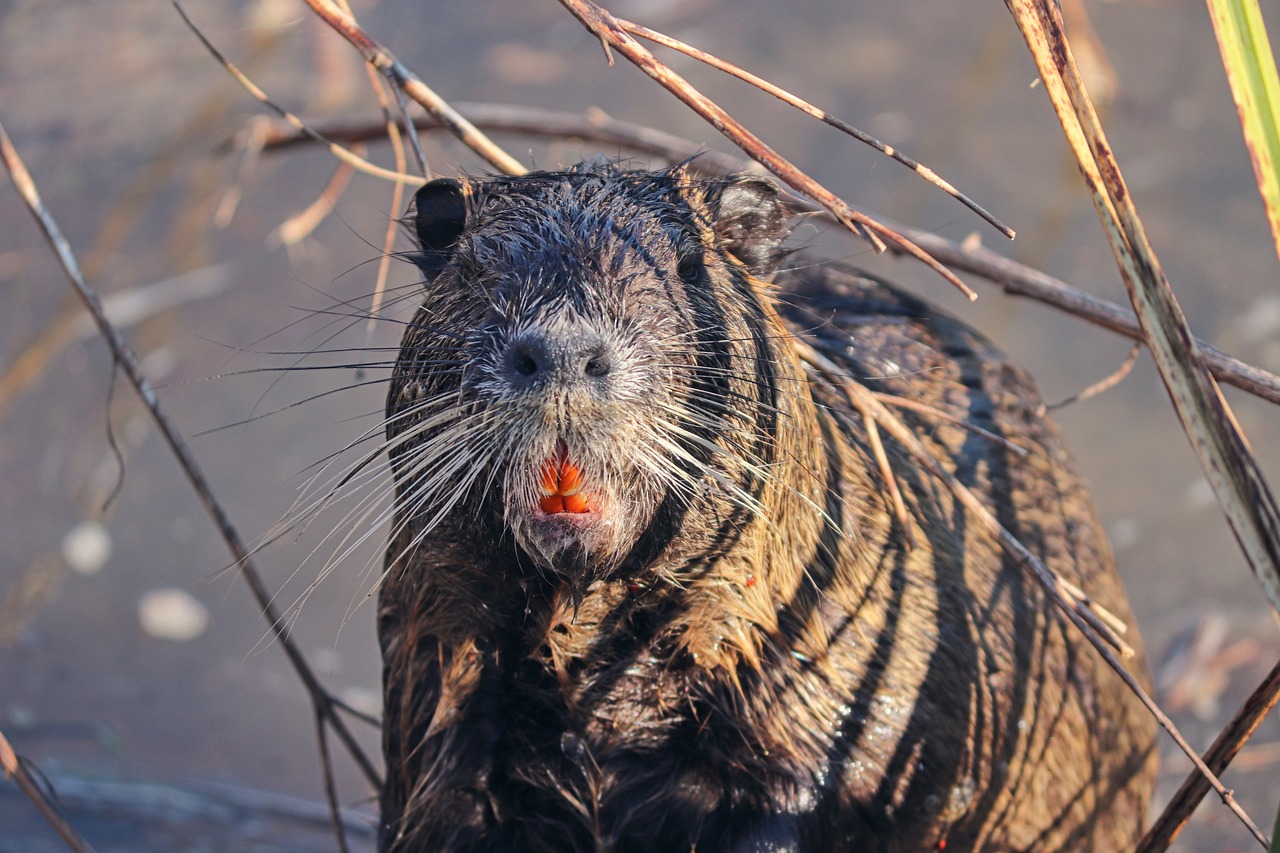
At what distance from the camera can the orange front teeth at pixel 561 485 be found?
2.03 meters

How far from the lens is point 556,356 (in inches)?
75.3

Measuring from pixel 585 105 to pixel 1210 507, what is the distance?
3854 mm

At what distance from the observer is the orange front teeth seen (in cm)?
203

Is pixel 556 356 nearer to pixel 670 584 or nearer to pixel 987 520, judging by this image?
pixel 670 584

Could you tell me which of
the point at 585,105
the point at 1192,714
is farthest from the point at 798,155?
the point at 1192,714

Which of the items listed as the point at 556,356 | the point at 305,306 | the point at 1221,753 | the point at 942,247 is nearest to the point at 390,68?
the point at 556,356

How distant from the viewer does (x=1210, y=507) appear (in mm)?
5473

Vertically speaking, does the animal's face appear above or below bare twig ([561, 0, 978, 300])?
below

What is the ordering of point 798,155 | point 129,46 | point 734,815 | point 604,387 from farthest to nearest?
point 129,46, point 798,155, point 734,815, point 604,387

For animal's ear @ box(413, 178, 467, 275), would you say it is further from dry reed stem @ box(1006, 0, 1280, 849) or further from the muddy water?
the muddy water

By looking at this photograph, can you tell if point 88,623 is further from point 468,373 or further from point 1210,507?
point 1210,507

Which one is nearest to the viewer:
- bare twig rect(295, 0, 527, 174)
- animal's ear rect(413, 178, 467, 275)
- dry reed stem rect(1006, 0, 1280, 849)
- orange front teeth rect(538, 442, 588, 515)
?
dry reed stem rect(1006, 0, 1280, 849)

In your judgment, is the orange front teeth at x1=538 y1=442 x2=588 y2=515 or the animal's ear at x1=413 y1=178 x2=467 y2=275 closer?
the orange front teeth at x1=538 y1=442 x2=588 y2=515

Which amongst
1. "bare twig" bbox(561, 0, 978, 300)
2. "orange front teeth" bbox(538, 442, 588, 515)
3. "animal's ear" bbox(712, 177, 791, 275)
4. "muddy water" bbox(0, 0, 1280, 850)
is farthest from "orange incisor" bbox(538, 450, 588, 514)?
"muddy water" bbox(0, 0, 1280, 850)
